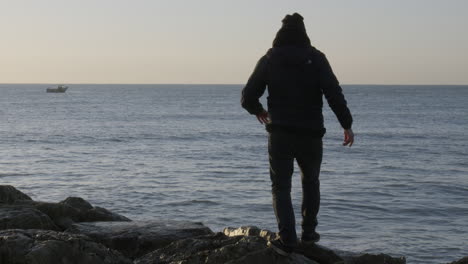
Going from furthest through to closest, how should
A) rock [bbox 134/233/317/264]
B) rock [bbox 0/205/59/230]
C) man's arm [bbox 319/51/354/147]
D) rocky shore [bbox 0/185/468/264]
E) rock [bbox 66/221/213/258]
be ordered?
rock [bbox 0/205/59/230], rock [bbox 66/221/213/258], man's arm [bbox 319/51/354/147], rock [bbox 134/233/317/264], rocky shore [bbox 0/185/468/264]

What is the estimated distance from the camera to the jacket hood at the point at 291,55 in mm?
6109

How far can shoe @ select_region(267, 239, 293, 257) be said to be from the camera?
6.14 m

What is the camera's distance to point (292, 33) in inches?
244

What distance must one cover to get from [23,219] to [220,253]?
8.38 ft

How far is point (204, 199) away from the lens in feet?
63.2

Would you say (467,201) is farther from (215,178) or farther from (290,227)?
(290,227)

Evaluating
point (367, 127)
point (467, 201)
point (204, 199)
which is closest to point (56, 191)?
point (204, 199)

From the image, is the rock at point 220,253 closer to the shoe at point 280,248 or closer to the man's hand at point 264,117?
the shoe at point 280,248

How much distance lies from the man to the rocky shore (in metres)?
0.42

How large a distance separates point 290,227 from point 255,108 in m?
1.05

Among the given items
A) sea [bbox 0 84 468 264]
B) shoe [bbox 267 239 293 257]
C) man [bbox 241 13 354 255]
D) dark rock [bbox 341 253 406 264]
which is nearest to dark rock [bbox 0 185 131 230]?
shoe [bbox 267 239 293 257]

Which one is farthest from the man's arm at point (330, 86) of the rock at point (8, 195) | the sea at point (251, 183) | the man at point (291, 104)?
the sea at point (251, 183)

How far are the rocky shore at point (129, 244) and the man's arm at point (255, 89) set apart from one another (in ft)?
3.73

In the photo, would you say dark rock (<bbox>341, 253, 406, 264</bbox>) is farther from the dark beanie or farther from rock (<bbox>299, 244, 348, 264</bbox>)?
the dark beanie
